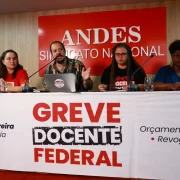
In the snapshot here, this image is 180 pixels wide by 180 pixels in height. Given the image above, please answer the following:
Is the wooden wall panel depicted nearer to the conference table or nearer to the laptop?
the laptop

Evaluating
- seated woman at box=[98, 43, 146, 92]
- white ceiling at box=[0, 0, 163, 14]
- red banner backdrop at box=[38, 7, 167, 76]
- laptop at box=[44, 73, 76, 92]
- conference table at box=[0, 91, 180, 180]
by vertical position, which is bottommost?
conference table at box=[0, 91, 180, 180]

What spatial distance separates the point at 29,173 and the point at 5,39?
2.76m

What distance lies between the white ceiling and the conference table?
1.96 metres

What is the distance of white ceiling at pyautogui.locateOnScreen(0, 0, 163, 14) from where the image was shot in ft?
12.2

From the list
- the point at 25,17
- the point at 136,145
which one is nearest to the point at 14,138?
the point at 136,145

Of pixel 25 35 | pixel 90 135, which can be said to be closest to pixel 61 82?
pixel 90 135

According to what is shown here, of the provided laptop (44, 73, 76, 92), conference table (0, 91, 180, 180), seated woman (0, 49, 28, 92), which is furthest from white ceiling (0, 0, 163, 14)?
conference table (0, 91, 180, 180)

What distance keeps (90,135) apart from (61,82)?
0.48m

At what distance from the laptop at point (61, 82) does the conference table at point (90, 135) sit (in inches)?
3.6

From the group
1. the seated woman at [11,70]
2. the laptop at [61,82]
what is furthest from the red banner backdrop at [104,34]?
the laptop at [61,82]

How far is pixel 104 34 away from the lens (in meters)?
3.92

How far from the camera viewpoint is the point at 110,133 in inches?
80.0

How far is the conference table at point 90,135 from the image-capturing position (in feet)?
6.40

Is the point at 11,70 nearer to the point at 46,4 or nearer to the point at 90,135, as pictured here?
the point at 46,4
